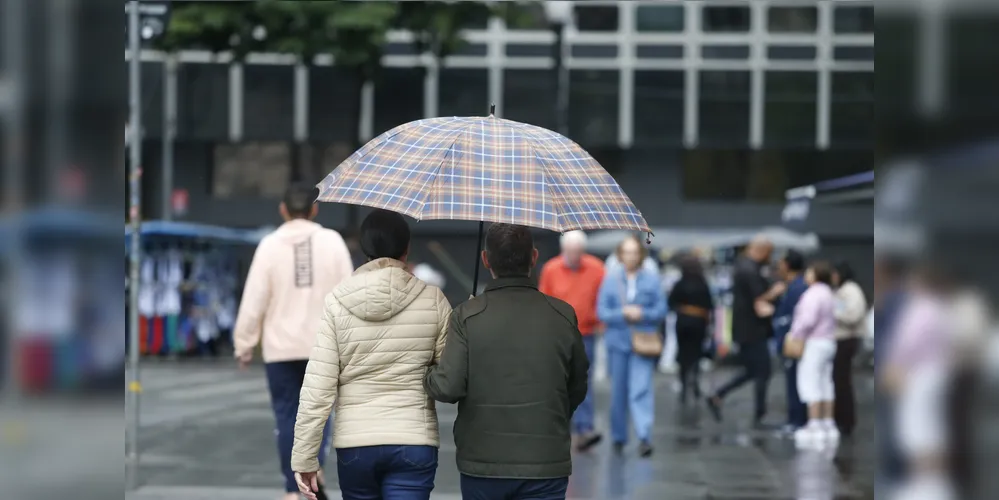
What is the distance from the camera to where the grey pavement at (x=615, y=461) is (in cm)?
923

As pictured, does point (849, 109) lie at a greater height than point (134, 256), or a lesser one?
greater

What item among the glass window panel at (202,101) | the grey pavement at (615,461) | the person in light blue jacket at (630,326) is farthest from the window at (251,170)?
the person in light blue jacket at (630,326)

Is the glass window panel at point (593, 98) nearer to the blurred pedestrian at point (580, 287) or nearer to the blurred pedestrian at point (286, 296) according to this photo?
the blurred pedestrian at point (580, 287)

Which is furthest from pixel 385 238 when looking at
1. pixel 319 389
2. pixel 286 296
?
pixel 286 296

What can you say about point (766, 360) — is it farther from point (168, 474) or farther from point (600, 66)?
point (600, 66)

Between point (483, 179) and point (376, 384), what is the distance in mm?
905

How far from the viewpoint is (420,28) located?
21156 mm

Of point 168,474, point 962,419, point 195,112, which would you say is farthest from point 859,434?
point 195,112

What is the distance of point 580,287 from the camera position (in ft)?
37.8

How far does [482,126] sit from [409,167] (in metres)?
0.38

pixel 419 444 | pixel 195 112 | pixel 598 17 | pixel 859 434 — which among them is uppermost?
pixel 598 17

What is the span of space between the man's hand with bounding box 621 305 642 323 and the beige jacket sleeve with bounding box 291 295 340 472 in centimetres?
649

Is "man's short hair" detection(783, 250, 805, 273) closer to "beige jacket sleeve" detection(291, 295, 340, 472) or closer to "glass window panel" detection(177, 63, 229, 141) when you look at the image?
"beige jacket sleeve" detection(291, 295, 340, 472)

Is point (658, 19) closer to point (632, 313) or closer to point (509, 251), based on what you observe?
point (632, 313)
